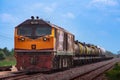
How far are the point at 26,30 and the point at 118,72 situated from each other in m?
12.7

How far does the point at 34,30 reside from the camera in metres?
25.3

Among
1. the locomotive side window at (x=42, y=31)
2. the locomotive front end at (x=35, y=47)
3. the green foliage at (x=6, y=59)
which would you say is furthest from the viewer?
the green foliage at (x=6, y=59)

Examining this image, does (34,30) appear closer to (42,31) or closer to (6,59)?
(42,31)

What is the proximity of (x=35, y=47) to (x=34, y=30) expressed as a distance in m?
1.26

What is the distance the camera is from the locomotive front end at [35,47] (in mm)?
24500

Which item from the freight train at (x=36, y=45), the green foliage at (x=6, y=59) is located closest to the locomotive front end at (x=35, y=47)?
the freight train at (x=36, y=45)

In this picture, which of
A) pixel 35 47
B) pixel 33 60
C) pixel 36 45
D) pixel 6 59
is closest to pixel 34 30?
pixel 36 45

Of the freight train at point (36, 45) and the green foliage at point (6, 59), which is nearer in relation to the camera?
the freight train at point (36, 45)

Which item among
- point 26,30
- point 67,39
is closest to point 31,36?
point 26,30

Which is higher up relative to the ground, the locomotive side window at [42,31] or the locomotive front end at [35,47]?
the locomotive side window at [42,31]

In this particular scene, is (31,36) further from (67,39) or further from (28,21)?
(67,39)

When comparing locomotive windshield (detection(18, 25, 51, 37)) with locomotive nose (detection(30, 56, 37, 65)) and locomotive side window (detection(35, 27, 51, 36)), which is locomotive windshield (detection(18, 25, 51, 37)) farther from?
locomotive nose (detection(30, 56, 37, 65))

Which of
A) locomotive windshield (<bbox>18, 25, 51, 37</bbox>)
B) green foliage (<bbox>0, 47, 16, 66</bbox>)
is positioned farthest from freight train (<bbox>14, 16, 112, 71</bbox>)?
green foliage (<bbox>0, 47, 16, 66</bbox>)

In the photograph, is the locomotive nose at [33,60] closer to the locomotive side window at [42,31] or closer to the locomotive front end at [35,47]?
the locomotive front end at [35,47]
